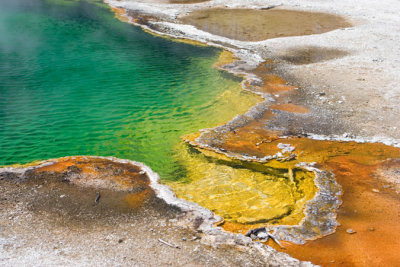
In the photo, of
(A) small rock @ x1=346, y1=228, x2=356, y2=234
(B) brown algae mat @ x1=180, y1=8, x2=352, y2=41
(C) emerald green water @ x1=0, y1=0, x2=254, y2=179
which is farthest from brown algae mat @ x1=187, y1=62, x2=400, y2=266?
(B) brown algae mat @ x1=180, y1=8, x2=352, y2=41

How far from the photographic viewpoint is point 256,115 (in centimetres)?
1174

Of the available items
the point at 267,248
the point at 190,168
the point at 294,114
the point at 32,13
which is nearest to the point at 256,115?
the point at 294,114

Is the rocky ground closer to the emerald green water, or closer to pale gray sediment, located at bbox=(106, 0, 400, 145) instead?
pale gray sediment, located at bbox=(106, 0, 400, 145)

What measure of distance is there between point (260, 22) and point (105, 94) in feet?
40.4

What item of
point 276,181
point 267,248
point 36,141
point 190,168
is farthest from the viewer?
point 36,141

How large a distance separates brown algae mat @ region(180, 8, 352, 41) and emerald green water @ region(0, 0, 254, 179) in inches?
126

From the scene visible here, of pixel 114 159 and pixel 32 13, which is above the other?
pixel 32 13

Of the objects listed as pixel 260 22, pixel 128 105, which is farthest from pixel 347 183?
pixel 260 22

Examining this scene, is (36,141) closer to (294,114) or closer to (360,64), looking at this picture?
(294,114)

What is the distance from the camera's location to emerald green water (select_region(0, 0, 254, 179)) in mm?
10273

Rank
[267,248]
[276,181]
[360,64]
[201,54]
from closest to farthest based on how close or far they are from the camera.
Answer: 1. [267,248]
2. [276,181]
3. [360,64]
4. [201,54]

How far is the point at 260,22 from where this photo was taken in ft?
73.9

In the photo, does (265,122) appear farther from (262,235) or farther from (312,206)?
(262,235)

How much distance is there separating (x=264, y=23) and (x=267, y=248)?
1814 cm
